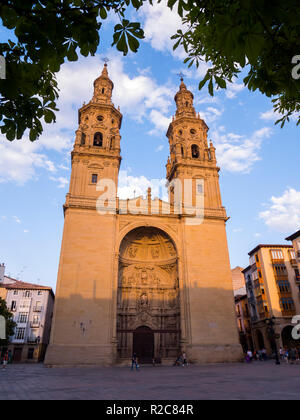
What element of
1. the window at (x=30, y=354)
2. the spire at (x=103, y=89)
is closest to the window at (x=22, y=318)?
the window at (x=30, y=354)

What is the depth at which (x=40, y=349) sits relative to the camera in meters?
45.4

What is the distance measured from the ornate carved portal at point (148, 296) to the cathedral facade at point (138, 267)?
0.09 metres

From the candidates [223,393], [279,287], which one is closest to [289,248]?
[279,287]

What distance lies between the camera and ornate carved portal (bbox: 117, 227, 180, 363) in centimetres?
2598

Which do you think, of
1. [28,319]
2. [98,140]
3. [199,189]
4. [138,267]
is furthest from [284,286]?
[28,319]

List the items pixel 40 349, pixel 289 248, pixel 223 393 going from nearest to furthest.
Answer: pixel 223 393
pixel 289 248
pixel 40 349

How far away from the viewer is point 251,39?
2.08 metres

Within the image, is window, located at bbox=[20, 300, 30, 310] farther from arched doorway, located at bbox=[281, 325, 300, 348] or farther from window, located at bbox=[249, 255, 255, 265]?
arched doorway, located at bbox=[281, 325, 300, 348]

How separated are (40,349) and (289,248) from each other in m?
40.5
